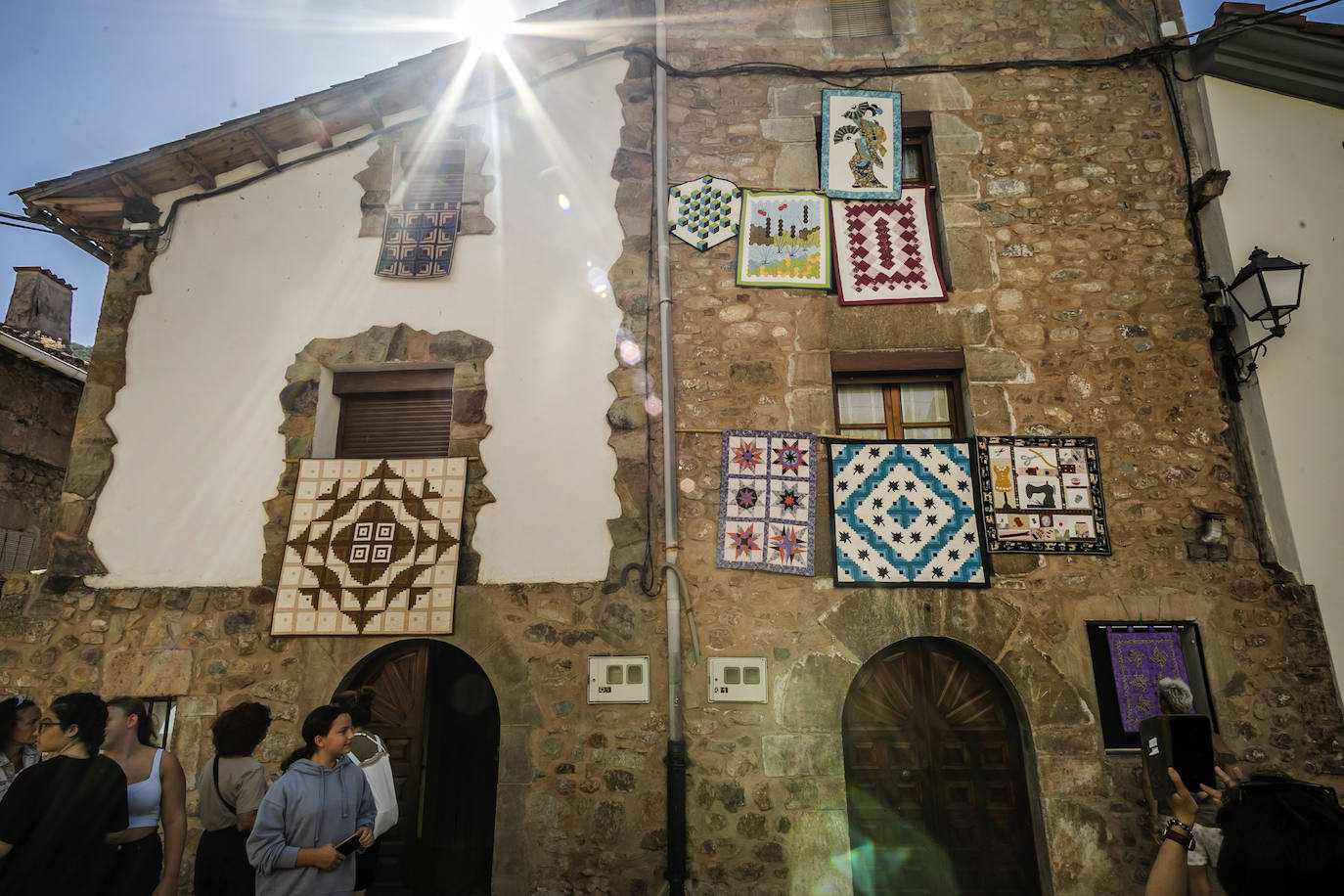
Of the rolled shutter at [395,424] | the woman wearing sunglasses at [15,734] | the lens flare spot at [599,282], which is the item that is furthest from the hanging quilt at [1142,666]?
the woman wearing sunglasses at [15,734]

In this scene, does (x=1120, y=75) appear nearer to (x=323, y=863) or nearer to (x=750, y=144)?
(x=750, y=144)

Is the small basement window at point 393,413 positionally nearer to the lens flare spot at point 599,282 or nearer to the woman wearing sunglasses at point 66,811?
the lens flare spot at point 599,282

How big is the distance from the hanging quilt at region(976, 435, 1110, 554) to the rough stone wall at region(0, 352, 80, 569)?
9.24 m

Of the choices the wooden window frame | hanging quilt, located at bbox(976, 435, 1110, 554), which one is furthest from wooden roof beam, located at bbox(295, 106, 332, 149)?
hanging quilt, located at bbox(976, 435, 1110, 554)

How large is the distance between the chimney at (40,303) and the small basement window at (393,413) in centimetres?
659

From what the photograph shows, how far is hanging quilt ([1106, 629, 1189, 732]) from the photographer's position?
4.71m

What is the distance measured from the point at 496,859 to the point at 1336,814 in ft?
14.4

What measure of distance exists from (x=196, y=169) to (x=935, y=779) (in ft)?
23.3

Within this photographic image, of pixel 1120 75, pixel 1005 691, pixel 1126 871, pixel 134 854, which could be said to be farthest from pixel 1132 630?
pixel 134 854

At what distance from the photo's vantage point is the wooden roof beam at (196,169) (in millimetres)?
5676

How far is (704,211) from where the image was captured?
564 centimetres

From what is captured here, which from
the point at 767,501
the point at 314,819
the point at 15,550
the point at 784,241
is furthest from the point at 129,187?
the point at 767,501

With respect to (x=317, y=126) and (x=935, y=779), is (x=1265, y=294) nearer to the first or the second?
(x=935, y=779)

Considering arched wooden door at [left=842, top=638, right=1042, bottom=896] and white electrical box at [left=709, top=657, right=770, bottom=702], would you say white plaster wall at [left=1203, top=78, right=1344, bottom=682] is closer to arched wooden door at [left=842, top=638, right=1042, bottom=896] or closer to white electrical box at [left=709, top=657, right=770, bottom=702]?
arched wooden door at [left=842, top=638, right=1042, bottom=896]
